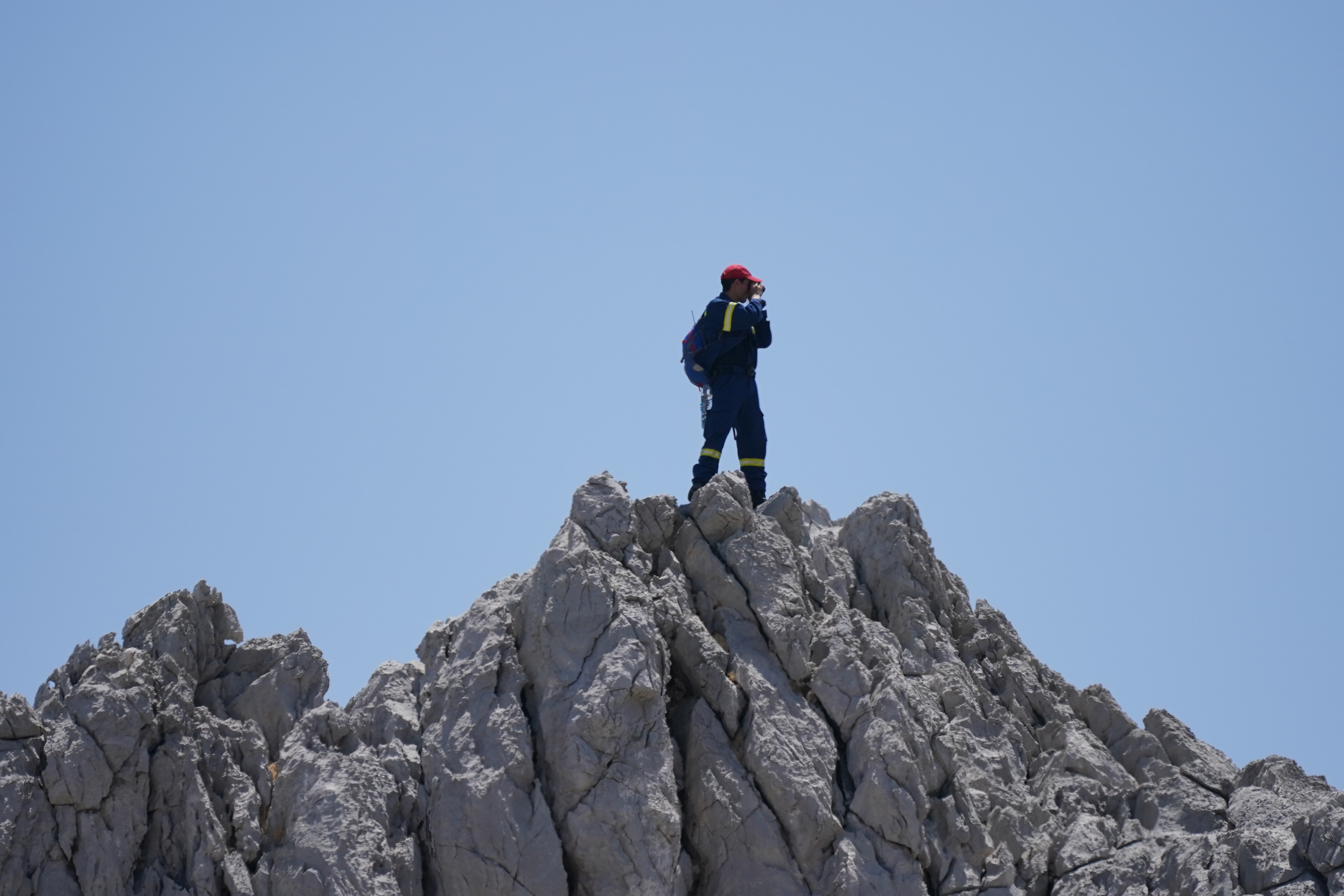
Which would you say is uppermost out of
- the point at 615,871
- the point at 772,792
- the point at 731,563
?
the point at 731,563

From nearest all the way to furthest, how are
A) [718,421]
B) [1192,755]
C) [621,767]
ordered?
[621,767], [1192,755], [718,421]

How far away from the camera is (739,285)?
80.0 ft

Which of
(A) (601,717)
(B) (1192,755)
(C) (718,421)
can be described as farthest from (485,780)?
(B) (1192,755)

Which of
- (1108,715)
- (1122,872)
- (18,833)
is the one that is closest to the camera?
(18,833)

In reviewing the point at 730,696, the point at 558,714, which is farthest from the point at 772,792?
the point at 558,714

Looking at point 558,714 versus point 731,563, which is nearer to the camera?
point 558,714

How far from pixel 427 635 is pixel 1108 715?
10.2 metres

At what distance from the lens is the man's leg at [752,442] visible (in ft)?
78.5

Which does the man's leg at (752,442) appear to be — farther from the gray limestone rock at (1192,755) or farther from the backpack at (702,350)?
the gray limestone rock at (1192,755)

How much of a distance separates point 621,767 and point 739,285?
9257 mm

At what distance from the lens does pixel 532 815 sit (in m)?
17.9

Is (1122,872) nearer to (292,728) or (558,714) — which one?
(558,714)

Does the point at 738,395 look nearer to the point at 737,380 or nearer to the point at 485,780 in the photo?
the point at 737,380

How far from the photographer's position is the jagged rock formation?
17.6 meters
